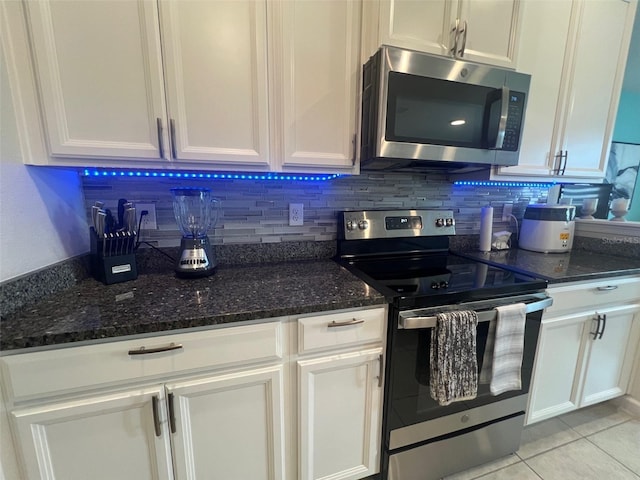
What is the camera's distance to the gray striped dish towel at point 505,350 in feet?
3.62

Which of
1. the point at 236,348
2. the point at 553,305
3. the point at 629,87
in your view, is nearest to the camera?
the point at 236,348

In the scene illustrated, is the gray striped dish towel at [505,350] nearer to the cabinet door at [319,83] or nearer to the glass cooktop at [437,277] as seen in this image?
the glass cooktop at [437,277]

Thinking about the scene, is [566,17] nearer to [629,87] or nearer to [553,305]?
[553,305]

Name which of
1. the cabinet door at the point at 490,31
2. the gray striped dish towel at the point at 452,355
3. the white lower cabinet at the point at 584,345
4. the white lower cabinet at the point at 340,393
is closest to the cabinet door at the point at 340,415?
the white lower cabinet at the point at 340,393

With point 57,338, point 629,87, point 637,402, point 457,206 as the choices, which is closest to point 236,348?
point 57,338

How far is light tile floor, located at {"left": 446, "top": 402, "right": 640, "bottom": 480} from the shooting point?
4.29ft

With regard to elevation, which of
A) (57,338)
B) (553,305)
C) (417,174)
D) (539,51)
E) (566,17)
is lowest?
(553,305)

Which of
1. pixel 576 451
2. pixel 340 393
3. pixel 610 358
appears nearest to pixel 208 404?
pixel 340 393

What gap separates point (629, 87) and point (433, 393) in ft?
12.2

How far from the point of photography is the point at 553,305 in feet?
4.27

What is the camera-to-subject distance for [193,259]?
1166 mm

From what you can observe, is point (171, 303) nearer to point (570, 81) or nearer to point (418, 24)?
point (418, 24)

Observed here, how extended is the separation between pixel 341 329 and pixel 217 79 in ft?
3.48

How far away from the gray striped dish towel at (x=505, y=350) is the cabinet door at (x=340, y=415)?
488mm
